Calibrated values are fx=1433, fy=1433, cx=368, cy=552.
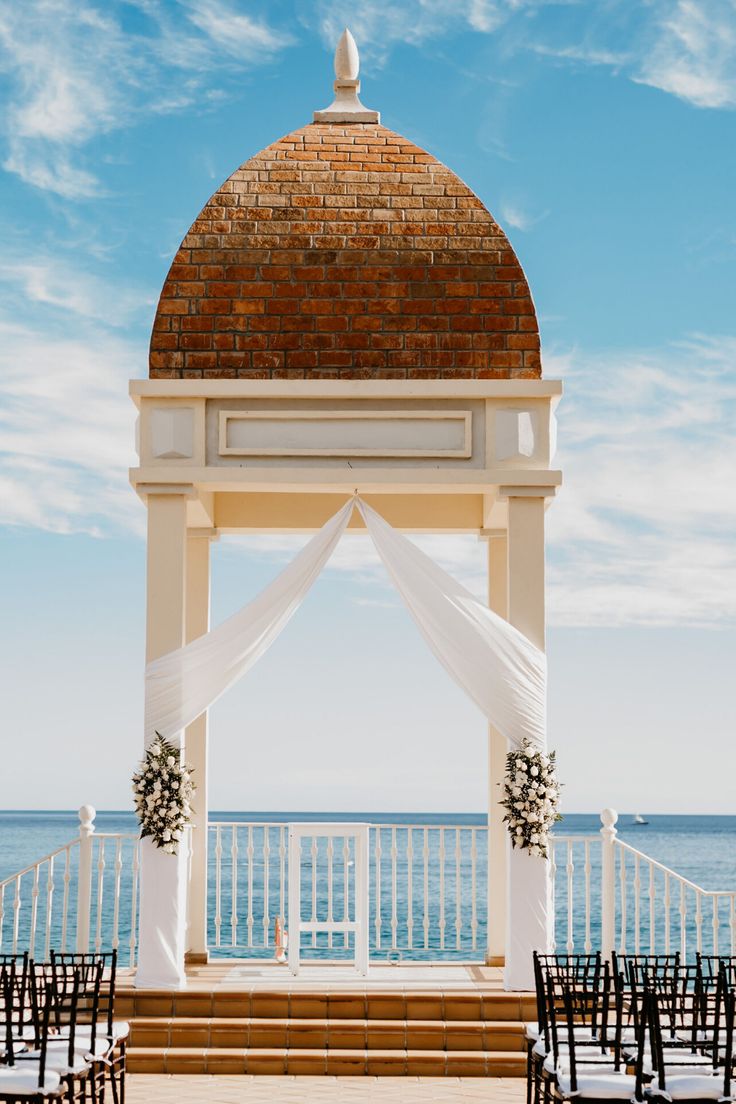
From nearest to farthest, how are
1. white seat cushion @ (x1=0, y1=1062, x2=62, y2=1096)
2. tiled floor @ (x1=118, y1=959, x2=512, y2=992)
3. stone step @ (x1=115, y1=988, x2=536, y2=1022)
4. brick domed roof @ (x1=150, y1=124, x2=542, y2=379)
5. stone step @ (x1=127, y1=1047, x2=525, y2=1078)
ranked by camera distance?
white seat cushion @ (x1=0, y1=1062, x2=62, y2=1096), stone step @ (x1=127, y1=1047, x2=525, y2=1078), stone step @ (x1=115, y1=988, x2=536, y2=1022), tiled floor @ (x1=118, y1=959, x2=512, y2=992), brick domed roof @ (x1=150, y1=124, x2=542, y2=379)

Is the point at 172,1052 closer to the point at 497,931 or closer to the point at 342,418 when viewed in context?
the point at 497,931

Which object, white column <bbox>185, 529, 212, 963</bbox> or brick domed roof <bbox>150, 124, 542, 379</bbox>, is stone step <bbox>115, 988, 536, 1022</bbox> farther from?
brick domed roof <bbox>150, 124, 542, 379</bbox>

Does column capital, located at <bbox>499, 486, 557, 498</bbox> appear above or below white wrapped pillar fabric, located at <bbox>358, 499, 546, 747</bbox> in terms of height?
above

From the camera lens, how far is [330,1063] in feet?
28.5

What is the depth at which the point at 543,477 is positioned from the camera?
9523mm

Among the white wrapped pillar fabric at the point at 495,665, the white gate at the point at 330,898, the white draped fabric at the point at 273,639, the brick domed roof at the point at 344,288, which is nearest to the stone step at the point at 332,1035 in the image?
the white draped fabric at the point at 273,639

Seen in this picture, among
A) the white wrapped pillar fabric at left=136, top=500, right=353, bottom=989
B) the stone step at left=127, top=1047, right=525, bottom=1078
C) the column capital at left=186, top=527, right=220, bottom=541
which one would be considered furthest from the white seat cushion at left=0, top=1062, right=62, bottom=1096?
the column capital at left=186, top=527, right=220, bottom=541

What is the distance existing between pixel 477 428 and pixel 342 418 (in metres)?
0.92

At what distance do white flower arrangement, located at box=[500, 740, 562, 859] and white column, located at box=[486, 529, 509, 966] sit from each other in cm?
113

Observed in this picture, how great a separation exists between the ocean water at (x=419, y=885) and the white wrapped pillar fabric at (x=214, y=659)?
1.30 meters

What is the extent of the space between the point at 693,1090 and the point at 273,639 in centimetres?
403

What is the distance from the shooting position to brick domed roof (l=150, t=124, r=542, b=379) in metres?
9.80

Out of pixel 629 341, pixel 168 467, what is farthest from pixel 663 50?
pixel 168 467

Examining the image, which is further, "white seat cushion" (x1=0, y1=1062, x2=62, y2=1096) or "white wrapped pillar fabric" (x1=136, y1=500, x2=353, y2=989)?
"white wrapped pillar fabric" (x1=136, y1=500, x2=353, y2=989)
